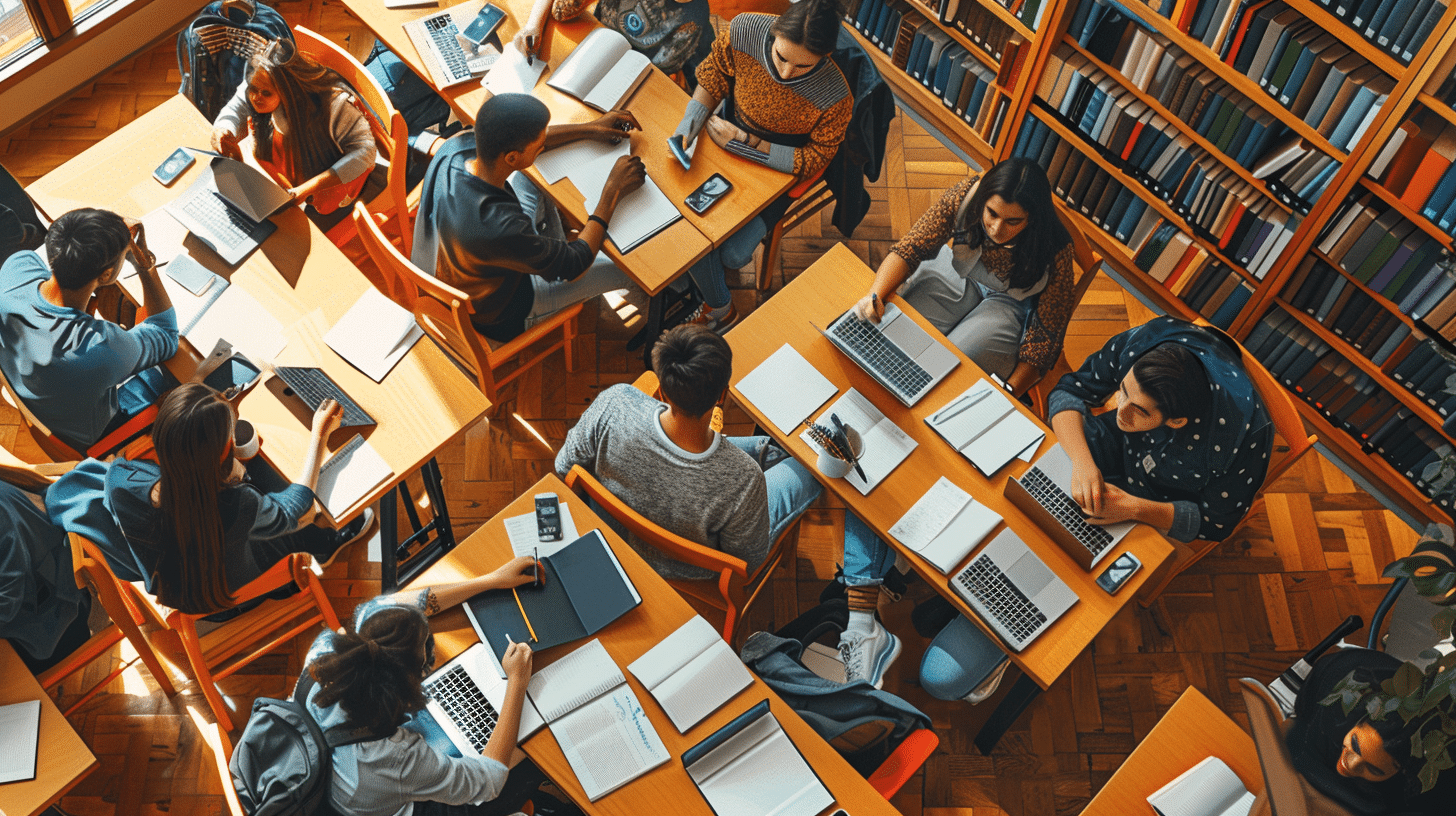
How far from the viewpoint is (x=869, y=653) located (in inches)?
123

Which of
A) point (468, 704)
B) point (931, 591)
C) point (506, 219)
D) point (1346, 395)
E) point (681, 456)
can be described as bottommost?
point (931, 591)

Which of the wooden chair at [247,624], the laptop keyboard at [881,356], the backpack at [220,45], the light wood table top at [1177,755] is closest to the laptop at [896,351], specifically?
the laptop keyboard at [881,356]

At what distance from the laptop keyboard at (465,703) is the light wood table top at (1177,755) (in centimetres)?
148

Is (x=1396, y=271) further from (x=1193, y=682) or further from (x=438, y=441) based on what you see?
(x=438, y=441)

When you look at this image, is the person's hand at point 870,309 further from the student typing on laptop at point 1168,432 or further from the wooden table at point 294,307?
the wooden table at point 294,307

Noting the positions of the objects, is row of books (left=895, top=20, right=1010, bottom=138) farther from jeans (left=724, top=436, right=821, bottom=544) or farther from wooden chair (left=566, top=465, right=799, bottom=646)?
wooden chair (left=566, top=465, right=799, bottom=646)

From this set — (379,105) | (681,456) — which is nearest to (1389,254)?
(681,456)

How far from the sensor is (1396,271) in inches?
135

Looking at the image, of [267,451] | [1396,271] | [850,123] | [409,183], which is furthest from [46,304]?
[1396,271]

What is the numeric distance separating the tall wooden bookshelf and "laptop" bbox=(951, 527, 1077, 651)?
170 cm

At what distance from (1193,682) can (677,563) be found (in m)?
1.87

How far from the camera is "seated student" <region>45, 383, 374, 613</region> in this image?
96.0 inches

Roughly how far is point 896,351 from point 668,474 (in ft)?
2.82

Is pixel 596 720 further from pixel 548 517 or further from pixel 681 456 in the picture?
pixel 681 456
